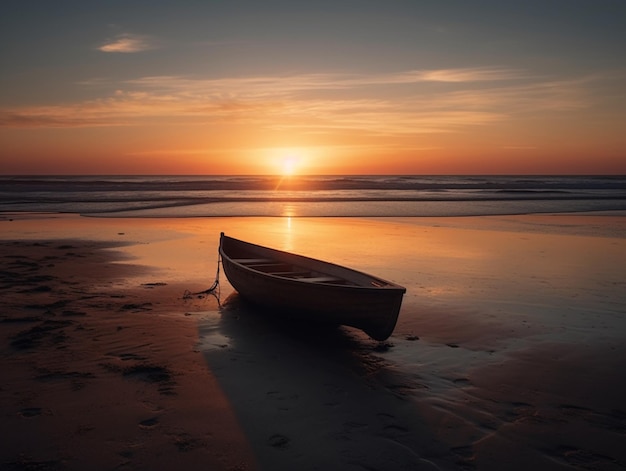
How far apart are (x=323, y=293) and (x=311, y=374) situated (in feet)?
4.19

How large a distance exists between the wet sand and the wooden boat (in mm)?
409

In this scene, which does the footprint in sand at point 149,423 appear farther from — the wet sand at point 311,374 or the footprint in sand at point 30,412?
the footprint in sand at point 30,412

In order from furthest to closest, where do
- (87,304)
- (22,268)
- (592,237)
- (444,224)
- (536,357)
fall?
(444,224) < (592,237) < (22,268) < (87,304) < (536,357)

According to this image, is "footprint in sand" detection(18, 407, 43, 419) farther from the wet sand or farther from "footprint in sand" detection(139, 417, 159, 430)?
"footprint in sand" detection(139, 417, 159, 430)

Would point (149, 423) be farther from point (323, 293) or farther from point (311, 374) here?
point (323, 293)

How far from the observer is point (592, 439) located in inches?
184

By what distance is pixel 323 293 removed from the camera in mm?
7074

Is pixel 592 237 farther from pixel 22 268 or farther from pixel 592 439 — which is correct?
pixel 22 268

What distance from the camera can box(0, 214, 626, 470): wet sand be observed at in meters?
4.43

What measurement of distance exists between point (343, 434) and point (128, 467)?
6.38 feet

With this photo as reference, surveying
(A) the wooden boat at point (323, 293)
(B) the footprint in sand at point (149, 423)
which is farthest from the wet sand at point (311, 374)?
(A) the wooden boat at point (323, 293)

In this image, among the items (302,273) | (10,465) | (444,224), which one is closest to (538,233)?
(444,224)

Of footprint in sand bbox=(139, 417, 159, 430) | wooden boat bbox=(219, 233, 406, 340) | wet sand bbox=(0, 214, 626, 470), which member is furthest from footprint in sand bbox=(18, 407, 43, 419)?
wooden boat bbox=(219, 233, 406, 340)

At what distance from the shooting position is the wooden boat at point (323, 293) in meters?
6.67
